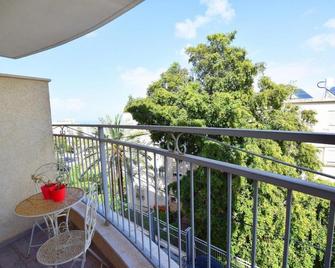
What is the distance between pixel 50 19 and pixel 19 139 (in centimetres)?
122

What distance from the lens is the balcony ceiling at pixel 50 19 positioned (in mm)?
1622

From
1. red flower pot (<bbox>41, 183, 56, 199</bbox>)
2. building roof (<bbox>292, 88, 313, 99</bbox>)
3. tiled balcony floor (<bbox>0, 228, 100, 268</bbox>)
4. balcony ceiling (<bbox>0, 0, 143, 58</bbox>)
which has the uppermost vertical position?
balcony ceiling (<bbox>0, 0, 143, 58</bbox>)

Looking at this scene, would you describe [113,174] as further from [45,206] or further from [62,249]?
[62,249]

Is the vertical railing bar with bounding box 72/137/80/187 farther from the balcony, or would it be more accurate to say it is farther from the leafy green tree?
the leafy green tree

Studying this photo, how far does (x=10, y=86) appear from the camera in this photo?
7.17 feet

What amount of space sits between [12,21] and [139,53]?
1930 centimetres

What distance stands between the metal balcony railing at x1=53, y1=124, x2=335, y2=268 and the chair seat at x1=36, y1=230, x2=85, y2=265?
38 cm

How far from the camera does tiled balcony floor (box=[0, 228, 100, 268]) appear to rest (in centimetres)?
188

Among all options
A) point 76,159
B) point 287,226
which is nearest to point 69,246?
point 76,159

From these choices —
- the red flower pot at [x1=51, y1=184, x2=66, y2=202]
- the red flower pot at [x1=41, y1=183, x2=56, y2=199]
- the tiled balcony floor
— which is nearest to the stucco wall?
the tiled balcony floor

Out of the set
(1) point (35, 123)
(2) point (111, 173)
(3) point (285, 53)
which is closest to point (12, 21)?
(1) point (35, 123)

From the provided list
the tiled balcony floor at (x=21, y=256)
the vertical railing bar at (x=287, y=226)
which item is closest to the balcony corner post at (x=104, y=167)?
the tiled balcony floor at (x=21, y=256)

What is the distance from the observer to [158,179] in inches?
74.5

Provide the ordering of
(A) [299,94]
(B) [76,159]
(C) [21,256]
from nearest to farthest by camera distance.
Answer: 1. (C) [21,256]
2. (B) [76,159]
3. (A) [299,94]
